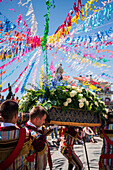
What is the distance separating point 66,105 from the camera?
405 cm

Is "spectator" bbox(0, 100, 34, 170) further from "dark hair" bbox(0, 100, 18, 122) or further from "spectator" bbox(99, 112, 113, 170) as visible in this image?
"spectator" bbox(99, 112, 113, 170)

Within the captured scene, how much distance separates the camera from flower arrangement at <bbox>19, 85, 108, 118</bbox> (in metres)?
4.12

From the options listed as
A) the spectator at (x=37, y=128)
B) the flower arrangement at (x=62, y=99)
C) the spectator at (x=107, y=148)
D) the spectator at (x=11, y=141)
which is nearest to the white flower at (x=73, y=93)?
the flower arrangement at (x=62, y=99)

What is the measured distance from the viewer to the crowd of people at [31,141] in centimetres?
249

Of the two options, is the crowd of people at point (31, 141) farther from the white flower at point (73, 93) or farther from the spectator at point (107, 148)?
the white flower at point (73, 93)

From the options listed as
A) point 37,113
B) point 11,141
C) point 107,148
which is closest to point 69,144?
point 107,148

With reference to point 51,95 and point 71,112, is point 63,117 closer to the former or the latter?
point 71,112

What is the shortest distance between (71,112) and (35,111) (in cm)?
105

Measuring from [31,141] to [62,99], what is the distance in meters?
1.45

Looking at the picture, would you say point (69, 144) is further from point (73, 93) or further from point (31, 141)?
point (31, 141)

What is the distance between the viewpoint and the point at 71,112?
4.13 metres

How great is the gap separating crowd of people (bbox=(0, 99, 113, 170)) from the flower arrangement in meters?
0.39

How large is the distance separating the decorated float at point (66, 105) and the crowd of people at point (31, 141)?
10.9 inches

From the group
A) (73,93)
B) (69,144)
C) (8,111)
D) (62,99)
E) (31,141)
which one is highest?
(73,93)
